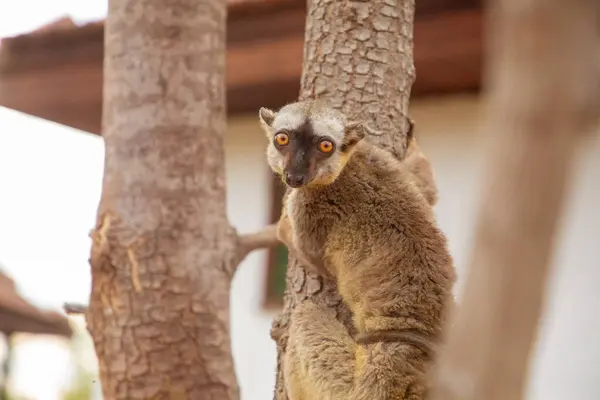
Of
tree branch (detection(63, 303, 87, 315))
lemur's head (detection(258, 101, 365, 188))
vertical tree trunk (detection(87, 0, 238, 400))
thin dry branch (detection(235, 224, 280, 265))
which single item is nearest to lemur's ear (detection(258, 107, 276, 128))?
lemur's head (detection(258, 101, 365, 188))

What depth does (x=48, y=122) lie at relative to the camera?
7.93 meters

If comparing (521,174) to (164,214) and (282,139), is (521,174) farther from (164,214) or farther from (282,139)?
(164,214)

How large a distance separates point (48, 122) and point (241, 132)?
1.87m

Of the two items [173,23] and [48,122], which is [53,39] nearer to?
[48,122]

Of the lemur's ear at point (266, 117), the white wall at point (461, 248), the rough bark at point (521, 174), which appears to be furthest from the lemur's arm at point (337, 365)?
the white wall at point (461, 248)

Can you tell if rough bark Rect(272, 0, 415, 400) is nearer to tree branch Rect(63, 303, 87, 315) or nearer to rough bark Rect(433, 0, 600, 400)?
tree branch Rect(63, 303, 87, 315)

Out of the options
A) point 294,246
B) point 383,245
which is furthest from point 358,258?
point 294,246

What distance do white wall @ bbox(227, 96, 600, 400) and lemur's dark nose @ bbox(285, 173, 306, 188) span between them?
243 centimetres

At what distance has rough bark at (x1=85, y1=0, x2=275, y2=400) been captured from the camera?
3.50 metres

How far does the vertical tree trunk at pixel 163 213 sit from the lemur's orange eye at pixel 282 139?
57 cm

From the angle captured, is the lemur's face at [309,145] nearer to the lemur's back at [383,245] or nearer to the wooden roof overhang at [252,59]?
the lemur's back at [383,245]

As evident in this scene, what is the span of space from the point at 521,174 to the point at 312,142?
2.20 m

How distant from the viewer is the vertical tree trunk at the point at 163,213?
3498mm

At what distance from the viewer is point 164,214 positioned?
362 centimetres
